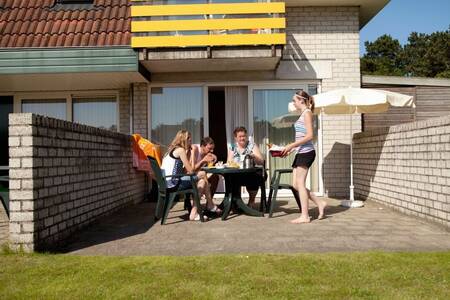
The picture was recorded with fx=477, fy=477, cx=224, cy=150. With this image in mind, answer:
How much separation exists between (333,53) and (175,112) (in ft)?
11.8

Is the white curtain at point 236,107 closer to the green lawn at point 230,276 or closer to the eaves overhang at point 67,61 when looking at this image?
the eaves overhang at point 67,61

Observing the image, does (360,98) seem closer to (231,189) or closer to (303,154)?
(303,154)

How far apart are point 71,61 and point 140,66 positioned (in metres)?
1.24

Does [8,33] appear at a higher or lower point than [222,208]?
higher

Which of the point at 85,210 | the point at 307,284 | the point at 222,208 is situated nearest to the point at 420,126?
the point at 222,208

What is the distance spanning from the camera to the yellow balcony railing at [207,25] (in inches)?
344

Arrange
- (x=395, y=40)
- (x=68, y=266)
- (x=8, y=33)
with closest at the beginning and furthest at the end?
(x=68, y=266) → (x=8, y=33) → (x=395, y=40)

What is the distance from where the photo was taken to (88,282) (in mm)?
3717

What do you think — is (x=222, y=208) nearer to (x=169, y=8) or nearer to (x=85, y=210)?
(x=85, y=210)

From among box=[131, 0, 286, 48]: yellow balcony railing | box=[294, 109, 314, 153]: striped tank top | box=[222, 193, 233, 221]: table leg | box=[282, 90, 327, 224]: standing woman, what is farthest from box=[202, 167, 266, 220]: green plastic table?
box=[131, 0, 286, 48]: yellow balcony railing

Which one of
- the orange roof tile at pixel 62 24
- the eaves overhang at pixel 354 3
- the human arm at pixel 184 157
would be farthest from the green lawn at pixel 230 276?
the eaves overhang at pixel 354 3

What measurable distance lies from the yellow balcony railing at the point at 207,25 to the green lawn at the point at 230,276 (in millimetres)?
5186

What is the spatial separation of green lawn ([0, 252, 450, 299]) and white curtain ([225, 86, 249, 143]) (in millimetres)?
5899

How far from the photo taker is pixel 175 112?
33.6 feet
